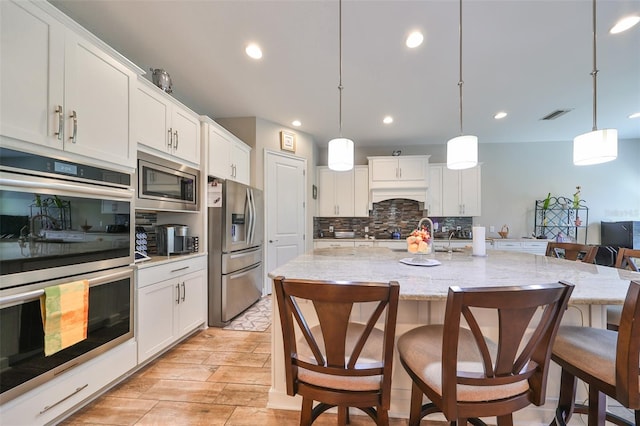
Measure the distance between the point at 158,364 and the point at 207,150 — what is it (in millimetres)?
2059

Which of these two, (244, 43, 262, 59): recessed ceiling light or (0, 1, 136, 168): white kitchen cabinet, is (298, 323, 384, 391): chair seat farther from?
(244, 43, 262, 59): recessed ceiling light

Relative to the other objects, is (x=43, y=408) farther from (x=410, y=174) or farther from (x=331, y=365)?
(x=410, y=174)

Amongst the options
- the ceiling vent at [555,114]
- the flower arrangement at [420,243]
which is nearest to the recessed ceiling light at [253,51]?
the flower arrangement at [420,243]

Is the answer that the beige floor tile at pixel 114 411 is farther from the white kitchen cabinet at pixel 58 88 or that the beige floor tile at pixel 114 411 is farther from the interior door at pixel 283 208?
the interior door at pixel 283 208

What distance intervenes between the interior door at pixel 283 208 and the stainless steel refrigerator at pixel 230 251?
59 cm

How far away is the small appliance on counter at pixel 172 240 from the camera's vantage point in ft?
7.64

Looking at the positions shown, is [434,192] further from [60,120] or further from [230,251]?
[60,120]

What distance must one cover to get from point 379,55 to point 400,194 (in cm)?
289

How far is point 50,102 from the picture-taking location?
1.30 metres

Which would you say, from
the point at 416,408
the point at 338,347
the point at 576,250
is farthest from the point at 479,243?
the point at 338,347

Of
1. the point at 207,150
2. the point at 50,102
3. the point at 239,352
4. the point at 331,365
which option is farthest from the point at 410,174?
the point at 50,102

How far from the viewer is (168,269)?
212cm

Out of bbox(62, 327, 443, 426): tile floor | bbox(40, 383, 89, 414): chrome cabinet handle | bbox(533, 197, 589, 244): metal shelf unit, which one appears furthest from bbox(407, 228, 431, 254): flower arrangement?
bbox(533, 197, 589, 244): metal shelf unit

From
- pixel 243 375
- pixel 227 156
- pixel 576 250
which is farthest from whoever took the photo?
pixel 227 156
